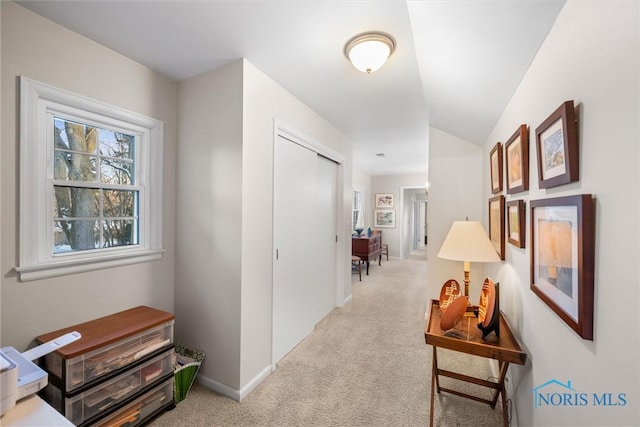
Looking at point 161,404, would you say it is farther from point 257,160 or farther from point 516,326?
point 516,326

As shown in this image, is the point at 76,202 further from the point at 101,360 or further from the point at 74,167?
the point at 101,360

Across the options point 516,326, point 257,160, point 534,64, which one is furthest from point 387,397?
point 534,64

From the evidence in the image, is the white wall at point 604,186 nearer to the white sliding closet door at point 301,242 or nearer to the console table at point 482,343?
the console table at point 482,343

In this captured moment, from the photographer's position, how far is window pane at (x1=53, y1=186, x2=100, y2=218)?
66.0 inches

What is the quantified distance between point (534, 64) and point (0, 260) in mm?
2853

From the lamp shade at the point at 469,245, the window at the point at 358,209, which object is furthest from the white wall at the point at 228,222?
the window at the point at 358,209

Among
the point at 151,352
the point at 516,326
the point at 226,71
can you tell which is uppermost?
the point at 226,71

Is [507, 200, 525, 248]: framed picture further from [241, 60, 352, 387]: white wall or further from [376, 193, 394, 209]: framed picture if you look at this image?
[376, 193, 394, 209]: framed picture

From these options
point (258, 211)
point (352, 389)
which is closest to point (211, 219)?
point (258, 211)

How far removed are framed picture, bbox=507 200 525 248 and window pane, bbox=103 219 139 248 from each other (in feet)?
8.45

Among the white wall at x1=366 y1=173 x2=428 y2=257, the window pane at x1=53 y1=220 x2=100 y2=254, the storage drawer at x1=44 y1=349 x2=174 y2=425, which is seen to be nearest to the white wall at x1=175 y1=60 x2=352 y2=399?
the storage drawer at x1=44 y1=349 x2=174 y2=425

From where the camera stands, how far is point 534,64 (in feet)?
4.18

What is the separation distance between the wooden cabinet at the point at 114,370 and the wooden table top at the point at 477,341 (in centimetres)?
171

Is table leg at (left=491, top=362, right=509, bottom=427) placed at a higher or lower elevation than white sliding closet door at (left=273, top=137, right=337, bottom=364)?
lower
